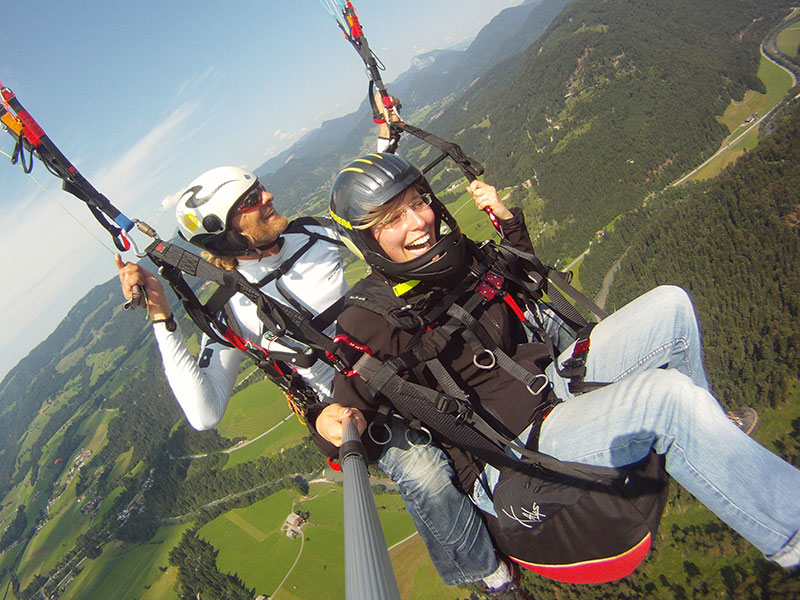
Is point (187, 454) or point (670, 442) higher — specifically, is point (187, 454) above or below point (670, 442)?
below

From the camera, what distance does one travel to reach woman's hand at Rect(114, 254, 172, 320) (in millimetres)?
2855

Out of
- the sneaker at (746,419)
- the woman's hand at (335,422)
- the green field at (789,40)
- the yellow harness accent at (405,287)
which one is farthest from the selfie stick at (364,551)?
the green field at (789,40)

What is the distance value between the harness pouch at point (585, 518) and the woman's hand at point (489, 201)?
1.94 meters

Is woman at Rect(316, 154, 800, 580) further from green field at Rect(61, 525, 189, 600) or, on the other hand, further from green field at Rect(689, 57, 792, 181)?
green field at Rect(689, 57, 792, 181)

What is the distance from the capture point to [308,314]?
352cm

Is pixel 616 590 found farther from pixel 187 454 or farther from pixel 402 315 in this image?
pixel 187 454

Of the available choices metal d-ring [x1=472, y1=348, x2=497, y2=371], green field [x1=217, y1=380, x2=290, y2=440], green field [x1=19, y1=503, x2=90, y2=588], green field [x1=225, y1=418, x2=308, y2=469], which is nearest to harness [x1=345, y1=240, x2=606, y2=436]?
metal d-ring [x1=472, y1=348, x2=497, y2=371]

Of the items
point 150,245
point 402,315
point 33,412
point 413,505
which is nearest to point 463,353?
point 402,315

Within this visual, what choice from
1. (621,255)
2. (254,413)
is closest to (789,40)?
(621,255)

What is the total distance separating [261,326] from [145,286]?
2.78ft

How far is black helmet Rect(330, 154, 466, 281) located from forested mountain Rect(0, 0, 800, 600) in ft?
33.3

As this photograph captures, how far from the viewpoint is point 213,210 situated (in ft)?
11.4

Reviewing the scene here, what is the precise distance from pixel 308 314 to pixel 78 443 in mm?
134691

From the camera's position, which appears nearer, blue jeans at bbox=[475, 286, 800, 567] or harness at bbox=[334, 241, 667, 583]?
blue jeans at bbox=[475, 286, 800, 567]
